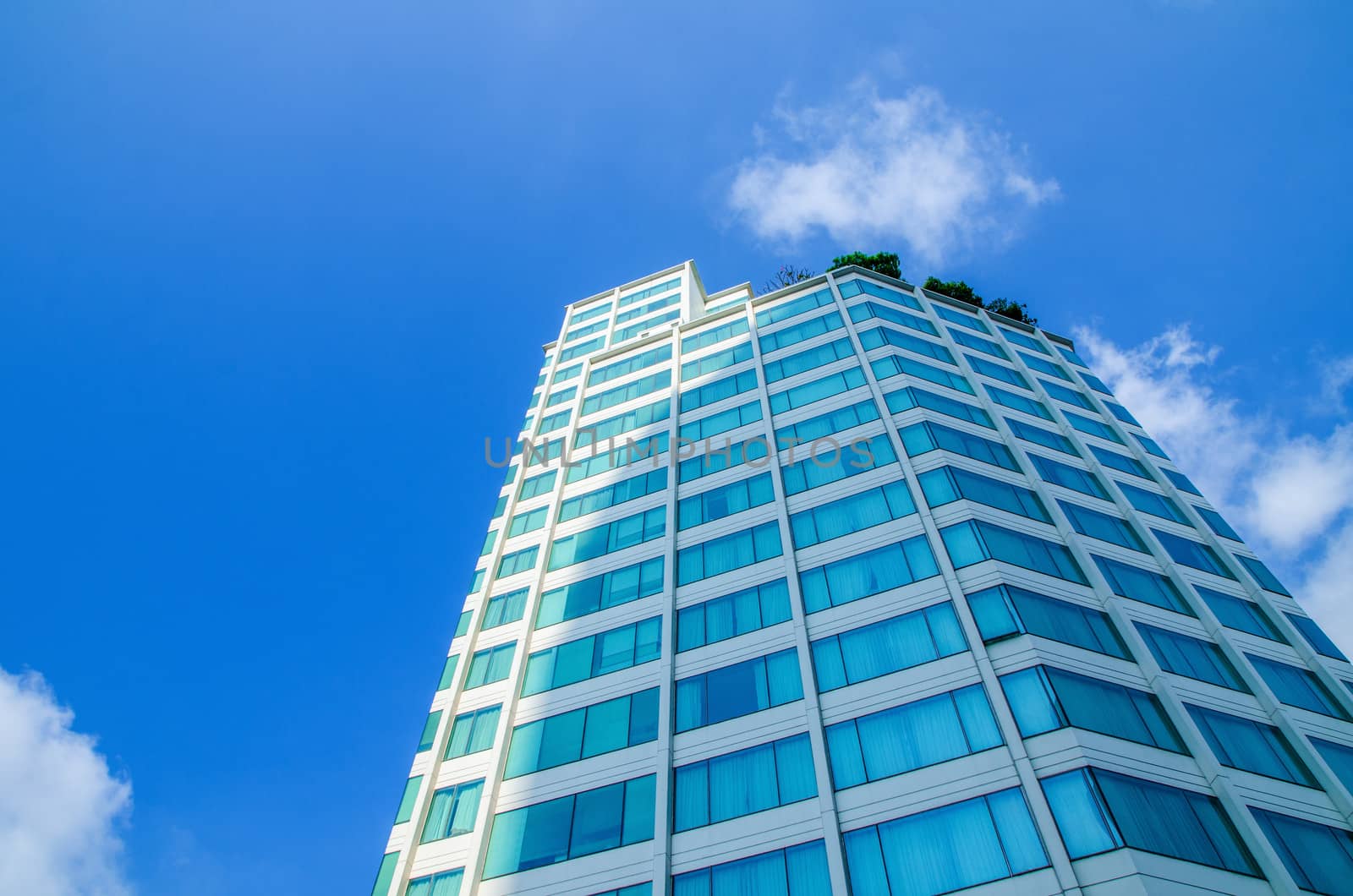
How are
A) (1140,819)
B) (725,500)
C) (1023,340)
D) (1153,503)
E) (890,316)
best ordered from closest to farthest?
(1140,819)
(1153,503)
(725,500)
(890,316)
(1023,340)

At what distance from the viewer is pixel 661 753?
85.6 ft

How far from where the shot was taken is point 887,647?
26.6 metres

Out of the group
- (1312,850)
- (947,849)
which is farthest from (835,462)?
(1312,850)

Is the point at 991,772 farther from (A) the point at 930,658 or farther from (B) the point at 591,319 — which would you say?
(B) the point at 591,319

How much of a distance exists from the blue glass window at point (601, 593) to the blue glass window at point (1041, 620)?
42.3 feet

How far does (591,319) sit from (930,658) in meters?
45.3

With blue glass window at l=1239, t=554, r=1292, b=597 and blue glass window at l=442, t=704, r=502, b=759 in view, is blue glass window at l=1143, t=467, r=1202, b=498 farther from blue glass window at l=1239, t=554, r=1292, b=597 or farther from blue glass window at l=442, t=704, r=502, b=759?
blue glass window at l=442, t=704, r=502, b=759

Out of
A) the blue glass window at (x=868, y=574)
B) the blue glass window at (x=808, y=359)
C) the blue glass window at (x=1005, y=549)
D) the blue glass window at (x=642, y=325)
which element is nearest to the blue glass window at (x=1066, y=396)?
the blue glass window at (x=808, y=359)

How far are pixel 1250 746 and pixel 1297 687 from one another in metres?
5.26

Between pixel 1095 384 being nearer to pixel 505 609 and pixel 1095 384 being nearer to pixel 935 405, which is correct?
pixel 935 405

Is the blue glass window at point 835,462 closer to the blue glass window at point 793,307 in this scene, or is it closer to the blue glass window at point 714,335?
the blue glass window at point 793,307

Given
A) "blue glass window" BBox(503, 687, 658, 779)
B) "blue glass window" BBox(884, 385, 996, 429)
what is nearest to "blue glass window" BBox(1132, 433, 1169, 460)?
"blue glass window" BBox(884, 385, 996, 429)

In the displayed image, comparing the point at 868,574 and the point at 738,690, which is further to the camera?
the point at 868,574

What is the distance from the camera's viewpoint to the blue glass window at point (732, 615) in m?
29.7
